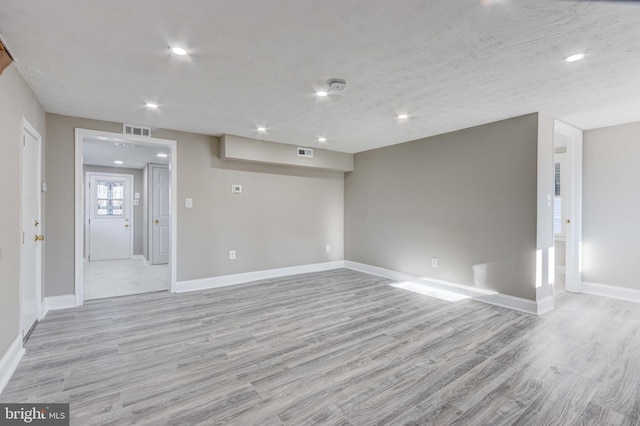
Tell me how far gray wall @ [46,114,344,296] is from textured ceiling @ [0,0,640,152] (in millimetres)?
785

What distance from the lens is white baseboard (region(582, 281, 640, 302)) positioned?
13.2 ft

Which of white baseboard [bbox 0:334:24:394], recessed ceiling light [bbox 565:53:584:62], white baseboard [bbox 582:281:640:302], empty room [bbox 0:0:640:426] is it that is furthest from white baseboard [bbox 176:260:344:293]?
recessed ceiling light [bbox 565:53:584:62]

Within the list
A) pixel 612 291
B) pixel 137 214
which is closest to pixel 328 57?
pixel 612 291

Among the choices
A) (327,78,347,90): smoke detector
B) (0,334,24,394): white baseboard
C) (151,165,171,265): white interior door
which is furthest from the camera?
(151,165,171,265): white interior door

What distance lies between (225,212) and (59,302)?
92.2 inches

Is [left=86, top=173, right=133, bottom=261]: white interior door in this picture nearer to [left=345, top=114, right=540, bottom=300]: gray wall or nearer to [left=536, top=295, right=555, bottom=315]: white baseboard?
[left=345, top=114, right=540, bottom=300]: gray wall

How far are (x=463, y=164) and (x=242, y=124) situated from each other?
314cm

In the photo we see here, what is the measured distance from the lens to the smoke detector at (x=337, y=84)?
2.72 metres

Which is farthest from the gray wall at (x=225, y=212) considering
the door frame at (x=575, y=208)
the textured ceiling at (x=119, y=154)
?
the door frame at (x=575, y=208)

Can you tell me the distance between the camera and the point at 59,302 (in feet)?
12.4

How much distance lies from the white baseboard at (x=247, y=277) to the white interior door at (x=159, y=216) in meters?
2.96

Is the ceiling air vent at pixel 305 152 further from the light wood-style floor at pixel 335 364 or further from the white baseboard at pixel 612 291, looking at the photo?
the white baseboard at pixel 612 291

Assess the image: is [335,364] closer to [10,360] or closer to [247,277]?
[10,360]

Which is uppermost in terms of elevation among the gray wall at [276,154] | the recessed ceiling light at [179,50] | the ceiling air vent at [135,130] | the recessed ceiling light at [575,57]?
the recessed ceiling light at [179,50]
